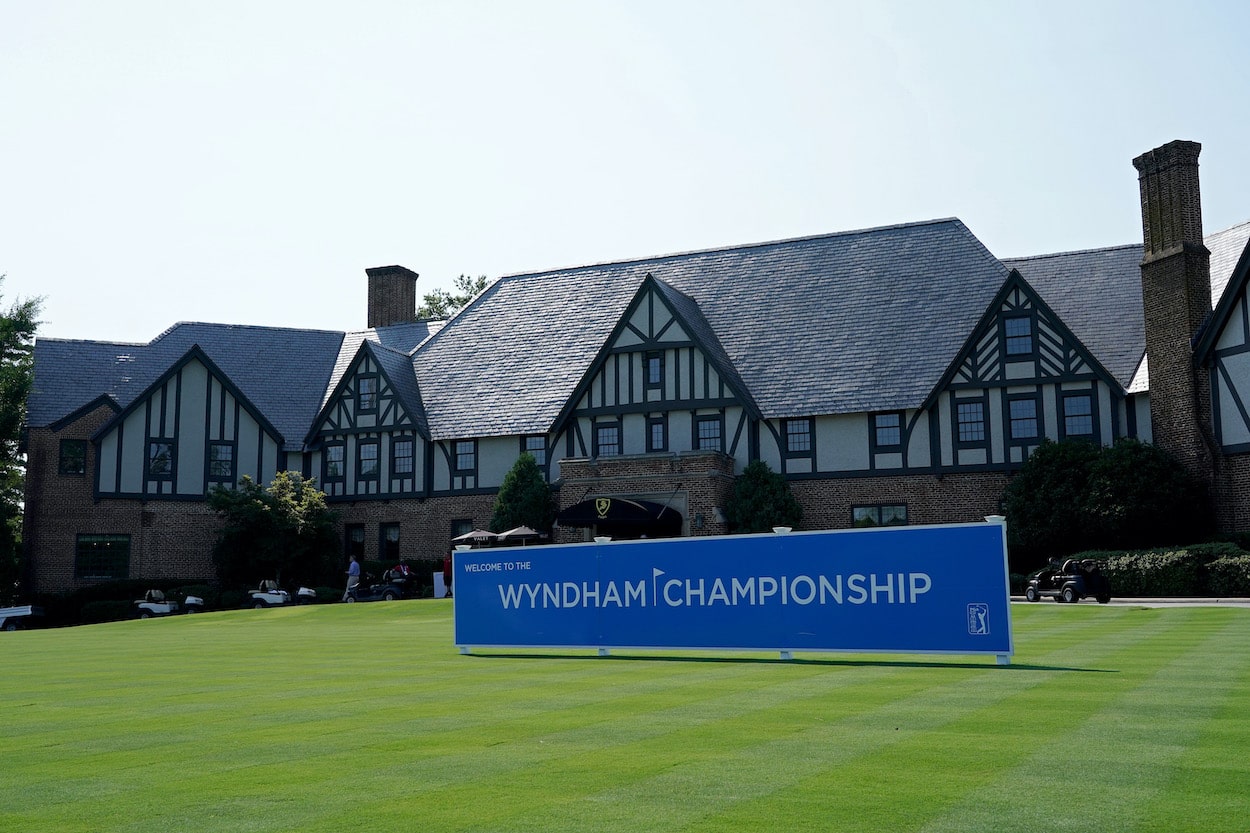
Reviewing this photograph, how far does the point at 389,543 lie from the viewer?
46062mm

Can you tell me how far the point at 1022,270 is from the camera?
42781 mm

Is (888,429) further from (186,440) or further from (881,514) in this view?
(186,440)

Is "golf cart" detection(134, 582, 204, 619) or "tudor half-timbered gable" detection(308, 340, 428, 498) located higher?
"tudor half-timbered gable" detection(308, 340, 428, 498)

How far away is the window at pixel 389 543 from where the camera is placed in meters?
46.0

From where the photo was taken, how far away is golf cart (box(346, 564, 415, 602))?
4097cm

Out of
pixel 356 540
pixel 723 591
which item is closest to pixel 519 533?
pixel 356 540

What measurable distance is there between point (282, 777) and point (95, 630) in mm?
26236

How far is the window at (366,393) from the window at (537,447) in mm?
6466

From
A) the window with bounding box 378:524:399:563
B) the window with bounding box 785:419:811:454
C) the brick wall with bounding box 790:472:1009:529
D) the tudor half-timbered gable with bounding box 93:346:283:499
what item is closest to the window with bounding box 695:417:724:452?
the window with bounding box 785:419:811:454

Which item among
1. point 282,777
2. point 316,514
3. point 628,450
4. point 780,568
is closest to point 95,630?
point 316,514

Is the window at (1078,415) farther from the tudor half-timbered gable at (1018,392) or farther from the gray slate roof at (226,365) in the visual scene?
the gray slate roof at (226,365)

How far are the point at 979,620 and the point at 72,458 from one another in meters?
39.1

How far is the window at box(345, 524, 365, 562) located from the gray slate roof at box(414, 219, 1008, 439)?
531 cm

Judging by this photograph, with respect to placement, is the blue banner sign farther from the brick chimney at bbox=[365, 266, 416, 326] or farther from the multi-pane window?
the brick chimney at bbox=[365, 266, 416, 326]
